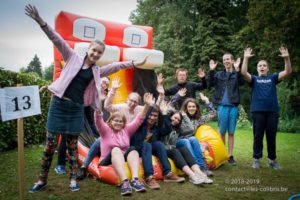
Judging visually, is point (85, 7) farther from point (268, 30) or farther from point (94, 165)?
point (268, 30)

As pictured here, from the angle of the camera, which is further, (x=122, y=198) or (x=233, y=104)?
(x=233, y=104)

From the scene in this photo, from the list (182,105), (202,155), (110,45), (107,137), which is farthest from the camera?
(110,45)

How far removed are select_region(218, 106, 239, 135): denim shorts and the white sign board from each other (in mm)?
2883

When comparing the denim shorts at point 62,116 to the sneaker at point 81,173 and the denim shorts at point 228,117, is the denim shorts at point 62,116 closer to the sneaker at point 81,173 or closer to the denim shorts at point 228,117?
the sneaker at point 81,173

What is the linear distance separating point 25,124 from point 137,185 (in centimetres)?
368

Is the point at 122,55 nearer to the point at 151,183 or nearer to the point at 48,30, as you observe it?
the point at 151,183

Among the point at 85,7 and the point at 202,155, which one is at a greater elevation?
the point at 85,7

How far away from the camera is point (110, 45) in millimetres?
6316

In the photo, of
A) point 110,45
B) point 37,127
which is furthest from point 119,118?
point 37,127

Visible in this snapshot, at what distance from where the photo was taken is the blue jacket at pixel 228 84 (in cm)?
497

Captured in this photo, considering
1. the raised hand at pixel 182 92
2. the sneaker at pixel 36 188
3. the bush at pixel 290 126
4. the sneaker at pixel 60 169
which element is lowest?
the bush at pixel 290 126

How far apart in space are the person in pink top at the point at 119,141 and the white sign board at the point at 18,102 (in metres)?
0.77

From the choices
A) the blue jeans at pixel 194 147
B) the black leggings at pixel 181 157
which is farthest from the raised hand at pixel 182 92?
the black leggings at pixel 181 157

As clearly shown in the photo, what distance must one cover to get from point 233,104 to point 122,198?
2.49 metres
